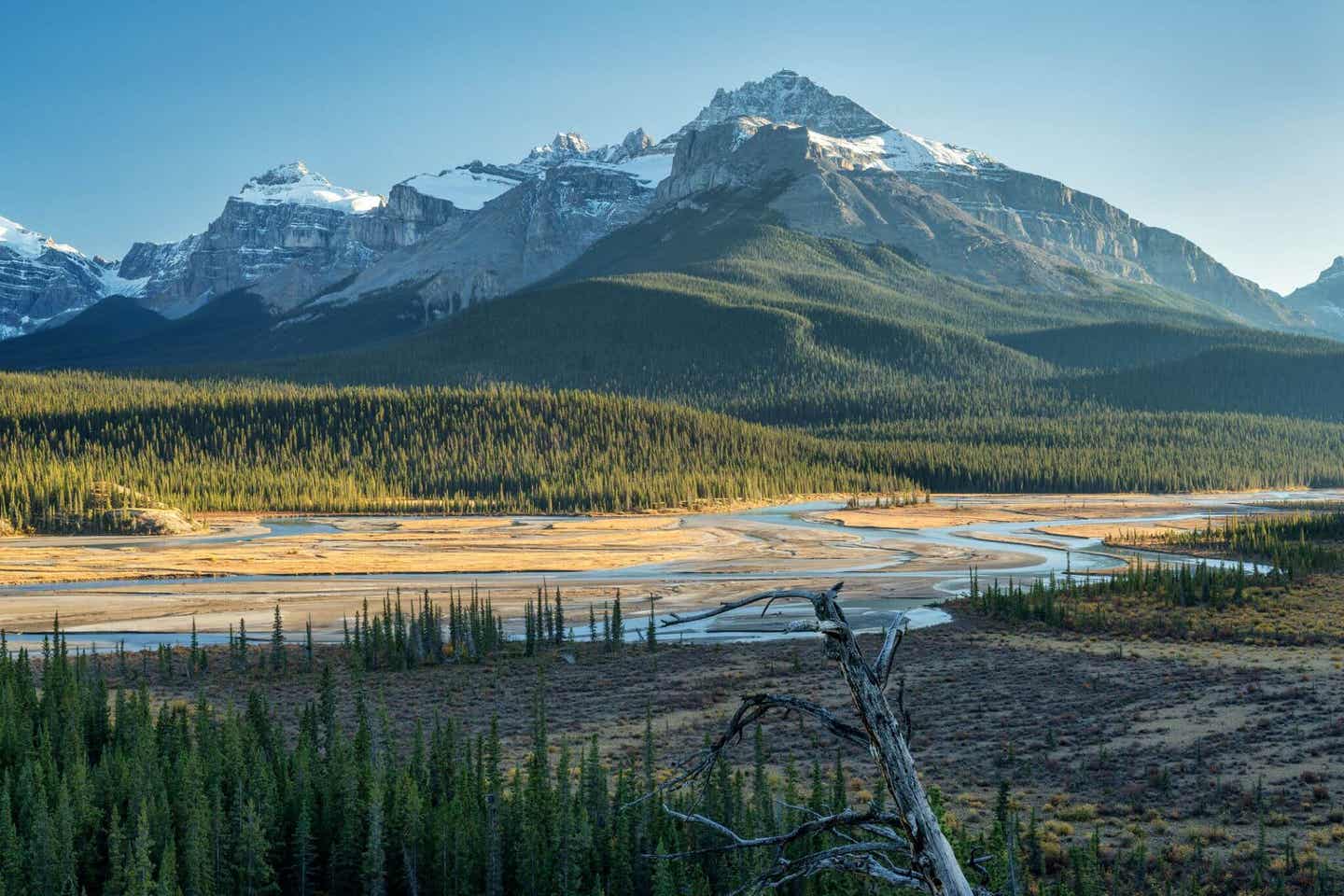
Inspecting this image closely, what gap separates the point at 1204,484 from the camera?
570ft

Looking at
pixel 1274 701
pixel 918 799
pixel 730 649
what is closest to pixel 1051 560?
pixel 730 649

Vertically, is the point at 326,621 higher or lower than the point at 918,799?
lower

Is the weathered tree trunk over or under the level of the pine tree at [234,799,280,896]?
over

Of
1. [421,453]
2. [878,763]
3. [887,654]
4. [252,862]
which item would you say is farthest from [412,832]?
[421,453]

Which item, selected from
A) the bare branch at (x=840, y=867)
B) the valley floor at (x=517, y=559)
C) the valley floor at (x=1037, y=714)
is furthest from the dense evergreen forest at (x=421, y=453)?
the bare branch at (x=840, y=867)

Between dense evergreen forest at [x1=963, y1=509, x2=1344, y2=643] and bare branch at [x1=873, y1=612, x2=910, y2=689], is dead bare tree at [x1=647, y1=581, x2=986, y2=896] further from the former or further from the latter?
dense evergreen forest at [x1=963, y1=509, x2=1344, y2=643]

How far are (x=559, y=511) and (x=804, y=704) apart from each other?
140878mm

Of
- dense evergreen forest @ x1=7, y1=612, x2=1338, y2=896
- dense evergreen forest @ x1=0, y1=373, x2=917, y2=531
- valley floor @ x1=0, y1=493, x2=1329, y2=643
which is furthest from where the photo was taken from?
dense evergreen forest @ x1=0, y1=373, x2=917, y2=531

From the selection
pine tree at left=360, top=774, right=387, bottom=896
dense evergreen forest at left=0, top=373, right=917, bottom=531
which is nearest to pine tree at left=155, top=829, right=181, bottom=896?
pine tree at left=360, top=774, right=387, bottom=896

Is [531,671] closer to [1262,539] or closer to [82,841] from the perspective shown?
[82,841]

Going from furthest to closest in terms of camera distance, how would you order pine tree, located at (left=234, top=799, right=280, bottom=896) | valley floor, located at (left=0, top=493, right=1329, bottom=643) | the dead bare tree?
valley floor, located at (left=0, top=493, right=1329, bottom=643), pine tree, located at (left=234, top=799, right=280, bottom=896), the dead bare tree

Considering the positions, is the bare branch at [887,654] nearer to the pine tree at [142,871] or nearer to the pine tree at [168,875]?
the pine tree at [142,871]

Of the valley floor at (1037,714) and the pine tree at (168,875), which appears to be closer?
the pine tree at (168,875)

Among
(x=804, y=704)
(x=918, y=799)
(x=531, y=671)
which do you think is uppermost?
(x=804, y=704)
